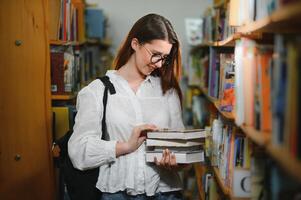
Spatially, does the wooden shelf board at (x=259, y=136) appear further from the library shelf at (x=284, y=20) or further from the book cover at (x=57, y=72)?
the book cover at (x=57, y=72)

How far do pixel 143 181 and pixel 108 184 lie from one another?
6.1 inches

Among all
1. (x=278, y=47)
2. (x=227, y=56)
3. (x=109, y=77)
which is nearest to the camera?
(x=278, y=47)

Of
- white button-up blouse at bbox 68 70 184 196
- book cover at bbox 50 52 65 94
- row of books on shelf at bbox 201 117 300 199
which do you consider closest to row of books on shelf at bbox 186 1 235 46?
row of books on shelf at bbox 201 117 300 199

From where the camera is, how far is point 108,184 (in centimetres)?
202

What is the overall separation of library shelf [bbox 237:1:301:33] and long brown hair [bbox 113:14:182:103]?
57 cm

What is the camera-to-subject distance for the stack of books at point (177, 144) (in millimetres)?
1993

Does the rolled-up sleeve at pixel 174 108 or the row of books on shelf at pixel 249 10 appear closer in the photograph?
the row of books on shelf at pixel 249 10

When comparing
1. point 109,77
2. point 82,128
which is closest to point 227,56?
point 109,77

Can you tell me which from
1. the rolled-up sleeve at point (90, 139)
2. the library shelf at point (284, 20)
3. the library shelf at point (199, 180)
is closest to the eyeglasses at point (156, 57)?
the rolled-up sleeve at point (90, 139)

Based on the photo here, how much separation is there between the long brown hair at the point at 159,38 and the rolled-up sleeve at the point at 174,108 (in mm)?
29

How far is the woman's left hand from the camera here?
200 cm

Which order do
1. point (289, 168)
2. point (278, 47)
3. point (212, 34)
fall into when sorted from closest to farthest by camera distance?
point (289, 168) < point (278, 47) < point (212, 34)

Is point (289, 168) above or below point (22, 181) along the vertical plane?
above

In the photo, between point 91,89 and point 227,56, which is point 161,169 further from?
point 227,56
